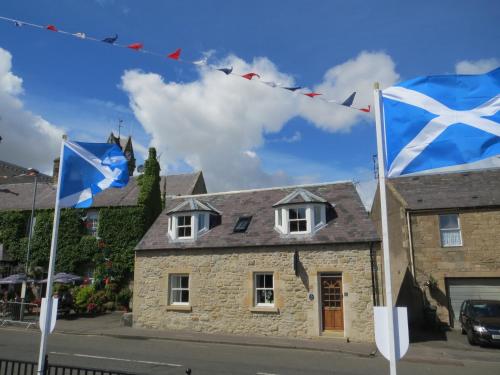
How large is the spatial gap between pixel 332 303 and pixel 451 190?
31.3 ft

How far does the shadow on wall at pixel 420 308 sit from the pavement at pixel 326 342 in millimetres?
528

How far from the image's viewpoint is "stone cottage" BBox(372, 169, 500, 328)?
62.8 feet

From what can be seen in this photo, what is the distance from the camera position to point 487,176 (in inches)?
839

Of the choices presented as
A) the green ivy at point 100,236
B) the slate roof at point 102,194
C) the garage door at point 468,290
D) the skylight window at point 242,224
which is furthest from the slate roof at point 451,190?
the slate roof at point 102,194

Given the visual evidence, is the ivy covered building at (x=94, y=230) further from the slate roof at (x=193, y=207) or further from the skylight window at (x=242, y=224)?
the skylight window at (x=242, y=224)

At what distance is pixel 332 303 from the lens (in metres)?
16.6

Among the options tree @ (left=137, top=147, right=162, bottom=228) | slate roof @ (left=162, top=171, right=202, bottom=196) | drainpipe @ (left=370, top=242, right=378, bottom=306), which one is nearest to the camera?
drainpipe @ (left=370, top=242, right=378, bottom=306)

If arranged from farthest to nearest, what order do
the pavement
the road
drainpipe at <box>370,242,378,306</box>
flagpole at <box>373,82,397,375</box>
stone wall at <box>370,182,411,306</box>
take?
stone wall at <box>370,182,411,306</box>, drainpipe at <box>370,242,378,306</box>, the pavement, the road, flagpole at <box>373,82,397,375</box>

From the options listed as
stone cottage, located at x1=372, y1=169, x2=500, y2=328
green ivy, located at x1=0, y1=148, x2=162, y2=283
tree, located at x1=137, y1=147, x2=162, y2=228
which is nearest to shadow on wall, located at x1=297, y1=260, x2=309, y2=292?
stone cottage, located at x1=372, y1=169, x2=500, y2=328

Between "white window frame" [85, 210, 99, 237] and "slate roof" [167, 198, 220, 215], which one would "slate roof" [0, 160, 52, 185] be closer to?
"white window frame" [85, 210, 99, 237]

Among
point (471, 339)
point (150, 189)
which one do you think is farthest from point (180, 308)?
point (471, 339)

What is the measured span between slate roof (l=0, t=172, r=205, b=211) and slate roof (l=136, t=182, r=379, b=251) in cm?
780

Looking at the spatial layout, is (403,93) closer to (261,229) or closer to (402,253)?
(261,229)

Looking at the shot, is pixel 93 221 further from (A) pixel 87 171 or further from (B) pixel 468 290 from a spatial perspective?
(B) pixel 468 290
